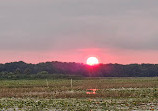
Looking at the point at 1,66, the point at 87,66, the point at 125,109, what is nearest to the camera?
the point at 125,109

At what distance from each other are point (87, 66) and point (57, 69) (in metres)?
19.7

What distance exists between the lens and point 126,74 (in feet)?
579

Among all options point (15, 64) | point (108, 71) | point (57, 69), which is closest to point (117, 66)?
point (108, 71)

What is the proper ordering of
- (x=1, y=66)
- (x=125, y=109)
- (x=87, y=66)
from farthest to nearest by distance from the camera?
1. (x=87, y=66)
2. (x=1, y=66)
3. (x=125, y=109)

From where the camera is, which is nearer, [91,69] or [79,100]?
[79,100]

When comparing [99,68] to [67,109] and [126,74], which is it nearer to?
[126,74]

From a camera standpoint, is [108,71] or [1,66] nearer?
[1,66]

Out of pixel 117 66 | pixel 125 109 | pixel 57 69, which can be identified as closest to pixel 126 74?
pixel 117 66

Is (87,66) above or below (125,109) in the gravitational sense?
above

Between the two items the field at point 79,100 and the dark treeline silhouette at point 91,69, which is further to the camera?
the dark treeline silhouette at point 91,69

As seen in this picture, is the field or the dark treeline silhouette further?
the dark treeline silhouette

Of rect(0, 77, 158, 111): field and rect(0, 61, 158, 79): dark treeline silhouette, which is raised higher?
rect(0, 61, 158, 79): dark treeline silhouette

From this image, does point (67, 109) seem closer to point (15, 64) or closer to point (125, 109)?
point (125, 109)

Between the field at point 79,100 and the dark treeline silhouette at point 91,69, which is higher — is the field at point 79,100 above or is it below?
below
